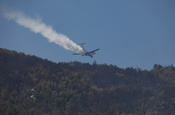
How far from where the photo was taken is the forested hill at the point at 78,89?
243ft

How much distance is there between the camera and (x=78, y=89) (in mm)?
83438

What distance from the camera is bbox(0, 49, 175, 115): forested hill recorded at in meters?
74.0

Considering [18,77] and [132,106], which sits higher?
[18,77]

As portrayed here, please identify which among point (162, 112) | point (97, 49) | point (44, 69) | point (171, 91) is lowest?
point (162, 112)

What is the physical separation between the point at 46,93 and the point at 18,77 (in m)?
9.96

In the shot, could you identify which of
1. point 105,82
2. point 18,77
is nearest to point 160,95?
point 105,82

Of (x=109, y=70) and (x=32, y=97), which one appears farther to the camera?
(x=109, y=70)

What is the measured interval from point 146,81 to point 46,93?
108 feet

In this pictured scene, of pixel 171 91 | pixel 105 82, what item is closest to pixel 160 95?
pixel 171 91

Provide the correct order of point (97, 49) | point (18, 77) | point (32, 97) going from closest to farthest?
A: point (32, 97) → point (18, 77) → point (97, 49)

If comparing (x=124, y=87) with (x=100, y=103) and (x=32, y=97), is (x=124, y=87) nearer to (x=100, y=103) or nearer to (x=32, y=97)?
(x=100, y=103)

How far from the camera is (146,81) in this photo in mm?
96062

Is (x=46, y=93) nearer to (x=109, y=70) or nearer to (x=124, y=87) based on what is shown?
(x=124, y=87)

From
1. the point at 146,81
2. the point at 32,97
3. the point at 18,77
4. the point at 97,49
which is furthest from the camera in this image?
the point at 97,49
